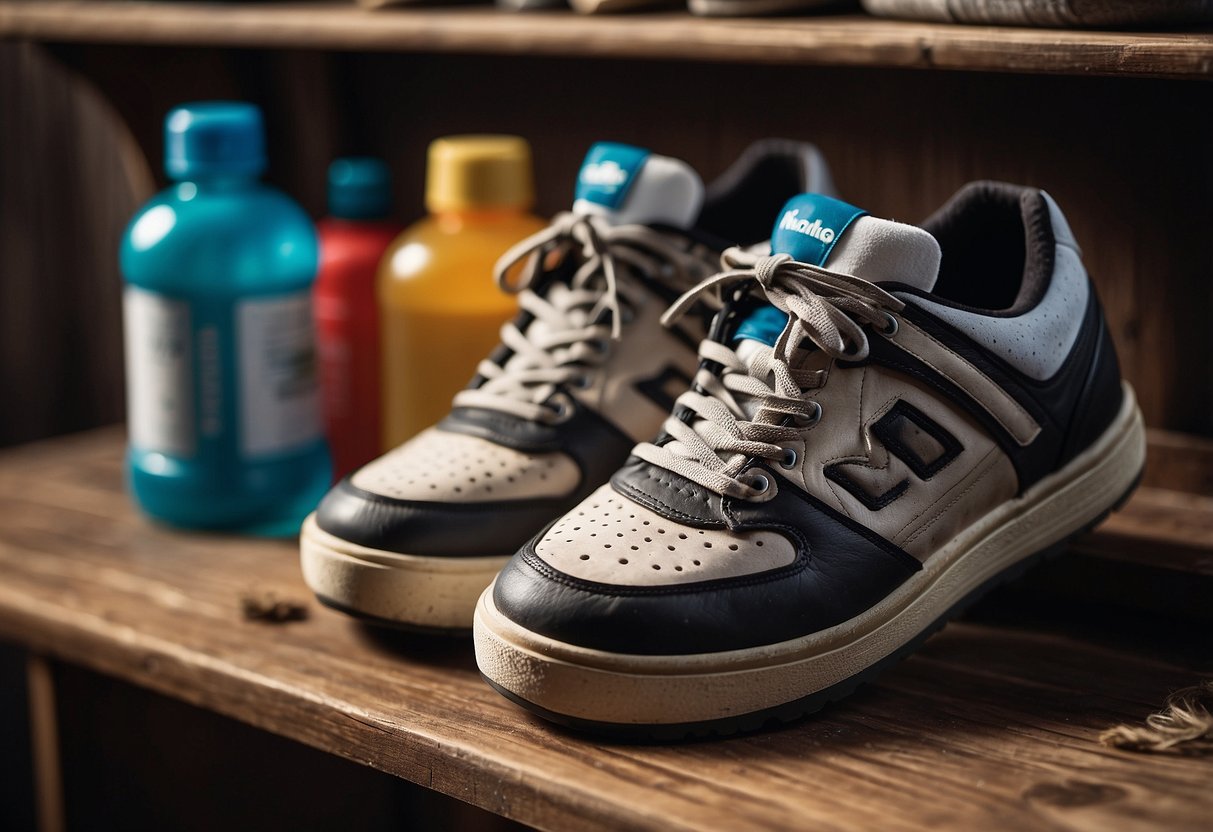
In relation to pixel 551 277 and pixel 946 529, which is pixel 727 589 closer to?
pixel 946 529

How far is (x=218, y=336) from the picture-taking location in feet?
3.92

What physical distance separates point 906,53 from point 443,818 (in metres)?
0.64

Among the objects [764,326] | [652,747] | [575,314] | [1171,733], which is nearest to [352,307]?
[575,314]

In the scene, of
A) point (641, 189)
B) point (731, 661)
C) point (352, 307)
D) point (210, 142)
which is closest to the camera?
point (731, 661)

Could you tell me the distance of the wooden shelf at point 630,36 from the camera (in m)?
0.83

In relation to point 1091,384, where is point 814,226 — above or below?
above

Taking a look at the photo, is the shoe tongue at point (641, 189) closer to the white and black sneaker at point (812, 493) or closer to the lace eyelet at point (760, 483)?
the white and black sneaker at point (812, 493)

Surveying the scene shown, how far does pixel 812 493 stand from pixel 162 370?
669 millimetres

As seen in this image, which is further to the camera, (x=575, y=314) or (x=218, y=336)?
(x=218, y=336)

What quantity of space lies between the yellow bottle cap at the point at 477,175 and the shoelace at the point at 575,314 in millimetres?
181

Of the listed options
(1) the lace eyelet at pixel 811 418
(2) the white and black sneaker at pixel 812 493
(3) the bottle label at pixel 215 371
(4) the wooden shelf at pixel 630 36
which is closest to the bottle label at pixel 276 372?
(3) the bottle label at pixel 215 371

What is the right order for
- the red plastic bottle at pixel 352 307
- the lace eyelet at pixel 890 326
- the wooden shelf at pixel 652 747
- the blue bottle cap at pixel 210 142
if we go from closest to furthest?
the wooden shelf at pixel 652 747
the lace eyelet at pixel 890 326
the blue bottle cap at pixel 210 142
the red plastic bottle at pixel 352 307
